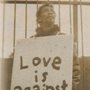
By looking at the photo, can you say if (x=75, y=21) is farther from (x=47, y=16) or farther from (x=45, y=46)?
(x=45, y=46)

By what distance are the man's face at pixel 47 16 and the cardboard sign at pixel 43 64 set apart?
120 mm

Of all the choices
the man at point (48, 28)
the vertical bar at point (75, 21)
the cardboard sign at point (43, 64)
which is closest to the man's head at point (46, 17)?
the man at point (48, 28)

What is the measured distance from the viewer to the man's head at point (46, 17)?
4.17ft

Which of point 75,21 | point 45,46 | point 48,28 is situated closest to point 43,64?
point 45,46

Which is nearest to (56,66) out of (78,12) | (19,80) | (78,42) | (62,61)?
(62,61)

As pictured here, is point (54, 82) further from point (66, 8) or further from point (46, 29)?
point (66, 8)

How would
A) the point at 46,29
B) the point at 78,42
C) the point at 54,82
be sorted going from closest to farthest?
the point at 54,82 → the point at 46,29 → the point at 78,42

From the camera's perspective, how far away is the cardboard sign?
1104 mm

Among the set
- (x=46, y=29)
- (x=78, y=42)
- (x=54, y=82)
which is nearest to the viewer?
(x=54, y=82)

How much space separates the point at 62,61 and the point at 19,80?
0.18 meters

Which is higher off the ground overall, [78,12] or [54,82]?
[78,12]

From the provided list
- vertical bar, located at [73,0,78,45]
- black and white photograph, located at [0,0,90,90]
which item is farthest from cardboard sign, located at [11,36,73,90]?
vertical bar, located at [73,0,78,45]

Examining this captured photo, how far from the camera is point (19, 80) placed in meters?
1.14

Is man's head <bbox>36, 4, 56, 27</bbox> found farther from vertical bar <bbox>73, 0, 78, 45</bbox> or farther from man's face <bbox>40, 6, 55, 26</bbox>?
vertical bar <bbox>73, 0, 78, 45</bbox>
